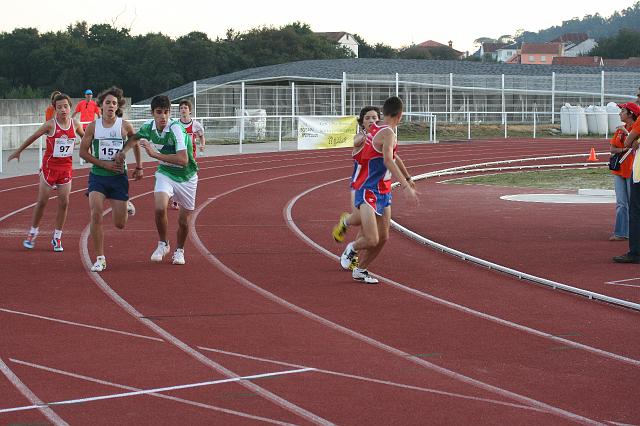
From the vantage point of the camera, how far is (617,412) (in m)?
6.28

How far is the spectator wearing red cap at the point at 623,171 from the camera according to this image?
12.8 m

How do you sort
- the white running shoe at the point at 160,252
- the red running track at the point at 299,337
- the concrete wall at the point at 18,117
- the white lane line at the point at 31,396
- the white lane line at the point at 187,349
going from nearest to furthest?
the white lane line at the point at 31,396 < the white lane line at the point at 187,349 < the red running track at the point at 299,337 < the white running shoe at the point at 160,252 < the concrete wall at the point at 18,117

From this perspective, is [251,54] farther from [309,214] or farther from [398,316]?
[398,316]

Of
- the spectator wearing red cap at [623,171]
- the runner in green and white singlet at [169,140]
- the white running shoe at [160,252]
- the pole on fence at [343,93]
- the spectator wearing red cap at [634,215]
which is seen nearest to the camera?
the runner in green and white singlet at [169,140]

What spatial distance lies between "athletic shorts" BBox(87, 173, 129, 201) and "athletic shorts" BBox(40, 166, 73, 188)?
162cm

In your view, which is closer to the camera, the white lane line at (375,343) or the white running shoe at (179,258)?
the white lane line at (375,343)

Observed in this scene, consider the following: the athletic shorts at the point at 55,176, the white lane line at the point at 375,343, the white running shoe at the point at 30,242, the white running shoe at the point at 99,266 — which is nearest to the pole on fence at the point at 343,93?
the white lane line at the point at 375,343

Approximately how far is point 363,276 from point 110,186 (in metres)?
2.73

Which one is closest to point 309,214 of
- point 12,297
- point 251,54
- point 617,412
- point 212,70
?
point 12,297

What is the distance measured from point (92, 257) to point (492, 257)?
4.40 meters

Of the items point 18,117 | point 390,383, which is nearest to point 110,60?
point 18,117

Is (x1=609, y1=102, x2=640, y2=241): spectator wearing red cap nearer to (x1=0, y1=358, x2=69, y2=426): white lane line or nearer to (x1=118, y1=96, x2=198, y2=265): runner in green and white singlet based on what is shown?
(x1=118, y1=96, x2=198, y2=265): runner in green and white singlet

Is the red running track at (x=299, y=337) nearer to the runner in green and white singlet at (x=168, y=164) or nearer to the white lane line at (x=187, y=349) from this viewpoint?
the white lane line at (x=187, y=349)

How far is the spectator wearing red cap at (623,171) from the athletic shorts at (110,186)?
18.3 ft
